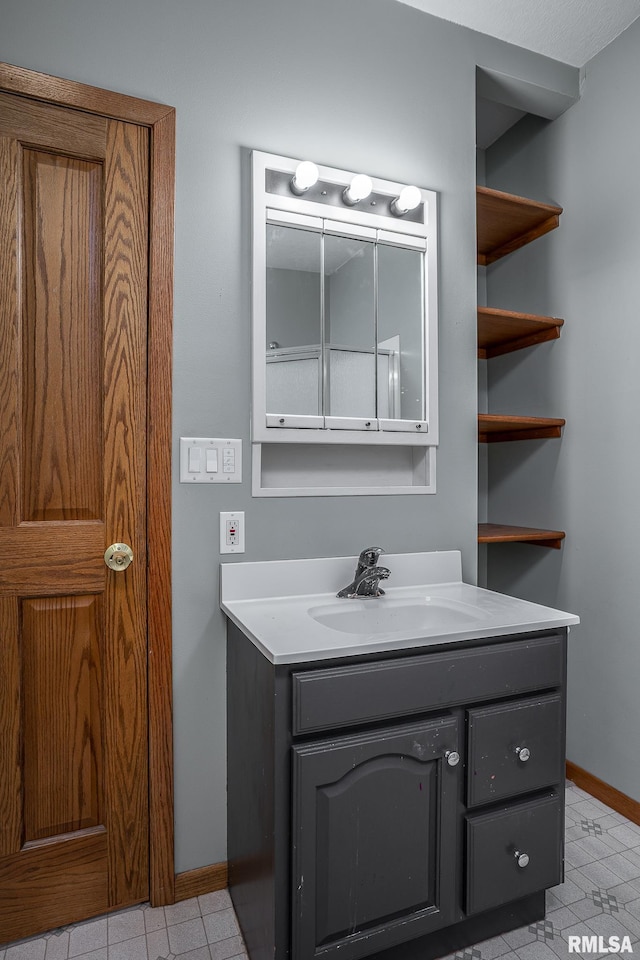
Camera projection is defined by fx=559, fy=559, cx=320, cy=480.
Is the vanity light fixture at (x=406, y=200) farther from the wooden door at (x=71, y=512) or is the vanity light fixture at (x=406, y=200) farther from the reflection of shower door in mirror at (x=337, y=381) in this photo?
the wooden door at (x=71, y=512)

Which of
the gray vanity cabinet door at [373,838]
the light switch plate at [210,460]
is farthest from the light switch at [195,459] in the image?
the gray vanity cabinet door at [373,838]

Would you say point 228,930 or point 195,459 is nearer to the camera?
point 228,930

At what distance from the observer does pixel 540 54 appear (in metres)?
2.02

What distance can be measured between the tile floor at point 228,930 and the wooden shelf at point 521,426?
1417 mm

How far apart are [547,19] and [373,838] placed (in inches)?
97.6

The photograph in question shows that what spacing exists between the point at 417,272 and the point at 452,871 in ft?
5.45

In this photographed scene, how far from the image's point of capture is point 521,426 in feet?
7.23

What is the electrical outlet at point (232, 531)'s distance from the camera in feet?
5.17

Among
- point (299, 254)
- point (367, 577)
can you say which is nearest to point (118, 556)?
point (367, 577)

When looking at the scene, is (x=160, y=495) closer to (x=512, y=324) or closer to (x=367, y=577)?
(x=367, y=577)

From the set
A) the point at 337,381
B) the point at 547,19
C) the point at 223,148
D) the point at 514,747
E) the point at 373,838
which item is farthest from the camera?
the point at 547,19

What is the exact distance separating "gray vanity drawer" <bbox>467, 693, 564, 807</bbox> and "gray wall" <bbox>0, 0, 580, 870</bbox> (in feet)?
1.99

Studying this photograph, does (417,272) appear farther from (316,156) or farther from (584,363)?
(584,363)

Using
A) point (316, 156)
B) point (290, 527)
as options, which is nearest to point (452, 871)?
point (290, 527)
